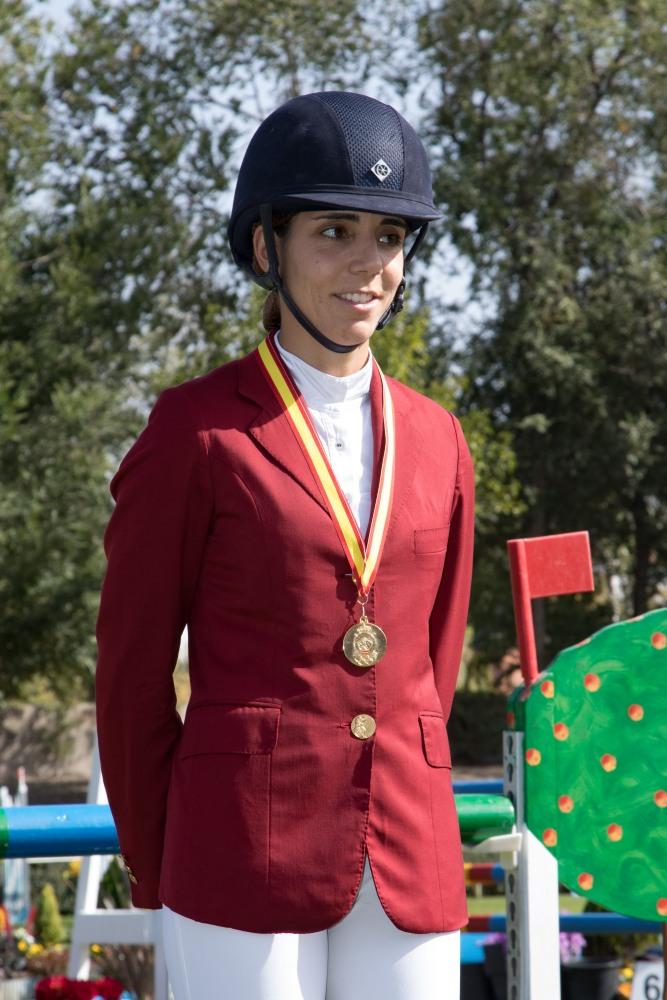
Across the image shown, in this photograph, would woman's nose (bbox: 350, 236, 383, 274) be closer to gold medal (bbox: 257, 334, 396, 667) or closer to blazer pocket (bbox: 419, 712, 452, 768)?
gold medal (bbox: 257, 334, 396, 667)

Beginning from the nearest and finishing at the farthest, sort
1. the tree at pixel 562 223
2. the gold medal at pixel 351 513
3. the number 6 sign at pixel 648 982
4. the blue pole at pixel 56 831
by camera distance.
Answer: the gold medal at pixel 351 513, the blue pole at pixel 56 831, the number 6 sign at pixel 648 982, the tree at pixel 562 223

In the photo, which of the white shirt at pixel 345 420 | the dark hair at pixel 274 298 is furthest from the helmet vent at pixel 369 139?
the white shirt at pixel 345 420

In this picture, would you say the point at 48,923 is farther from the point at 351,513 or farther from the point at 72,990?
the point at 351,513

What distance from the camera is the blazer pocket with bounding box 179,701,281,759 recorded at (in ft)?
6.20

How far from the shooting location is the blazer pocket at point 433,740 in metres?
2.03

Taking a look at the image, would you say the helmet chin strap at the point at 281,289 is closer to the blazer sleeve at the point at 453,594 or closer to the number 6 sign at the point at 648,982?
the blazer sleeve at the point at 453,594

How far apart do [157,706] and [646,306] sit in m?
20.2

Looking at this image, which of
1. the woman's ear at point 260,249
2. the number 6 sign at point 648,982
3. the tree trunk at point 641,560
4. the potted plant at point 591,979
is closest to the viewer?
the woman's ear at point 260,249

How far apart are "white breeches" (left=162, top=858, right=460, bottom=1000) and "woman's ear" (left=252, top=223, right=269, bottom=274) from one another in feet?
2.84

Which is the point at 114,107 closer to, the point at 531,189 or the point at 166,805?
the point at 531,189

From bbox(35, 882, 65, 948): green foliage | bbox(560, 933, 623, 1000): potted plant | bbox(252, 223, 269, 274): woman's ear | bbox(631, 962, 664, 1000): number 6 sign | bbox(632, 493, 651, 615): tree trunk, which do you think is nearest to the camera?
bbox(252, 223, 269, 274): woman's ear

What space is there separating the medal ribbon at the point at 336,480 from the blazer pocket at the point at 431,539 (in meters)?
0.07

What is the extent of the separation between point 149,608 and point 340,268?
53 centimetres

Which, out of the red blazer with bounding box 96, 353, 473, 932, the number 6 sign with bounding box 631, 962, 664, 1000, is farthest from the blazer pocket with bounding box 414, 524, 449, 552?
the number 6 sign with bounding box 631, 962, 664, 1000
